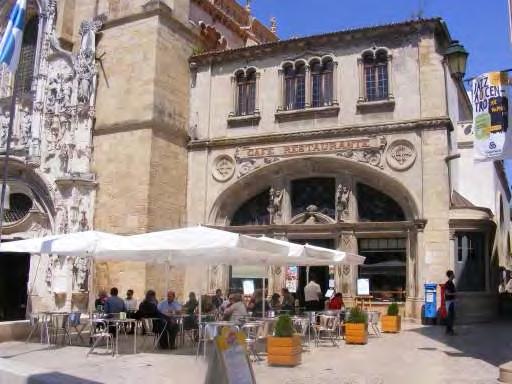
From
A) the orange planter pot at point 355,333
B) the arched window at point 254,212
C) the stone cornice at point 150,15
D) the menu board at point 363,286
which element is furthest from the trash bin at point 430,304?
the stone cornice at point 150,15

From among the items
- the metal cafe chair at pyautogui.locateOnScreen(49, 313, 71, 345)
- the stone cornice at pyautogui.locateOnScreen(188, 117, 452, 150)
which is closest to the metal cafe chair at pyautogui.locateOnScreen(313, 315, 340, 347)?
the metal cafe chair at pyautogui.locateOnScreen(49, 313, 71, 345)

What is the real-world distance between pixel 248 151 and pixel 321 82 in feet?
12.7

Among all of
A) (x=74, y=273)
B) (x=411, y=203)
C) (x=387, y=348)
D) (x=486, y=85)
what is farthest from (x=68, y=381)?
(x=411, y=203)

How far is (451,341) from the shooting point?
14766mm

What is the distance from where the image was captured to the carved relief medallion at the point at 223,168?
2320 centimetres

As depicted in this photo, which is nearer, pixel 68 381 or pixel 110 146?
pixel 68 381

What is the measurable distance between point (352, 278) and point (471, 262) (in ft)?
13.3

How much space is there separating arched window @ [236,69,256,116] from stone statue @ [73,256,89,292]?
8.36 m

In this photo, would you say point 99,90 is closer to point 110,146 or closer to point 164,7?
point 110,146

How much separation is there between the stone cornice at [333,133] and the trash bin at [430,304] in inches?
214

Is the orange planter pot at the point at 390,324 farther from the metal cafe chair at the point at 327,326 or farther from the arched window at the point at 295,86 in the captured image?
the arched window at the point at 295,86

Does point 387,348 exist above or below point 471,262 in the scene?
below

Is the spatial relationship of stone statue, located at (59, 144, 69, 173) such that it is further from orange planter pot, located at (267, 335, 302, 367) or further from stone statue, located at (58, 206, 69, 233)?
orange planter pot, located at (267, 335, 302, 367)

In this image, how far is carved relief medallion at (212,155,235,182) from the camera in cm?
2320
